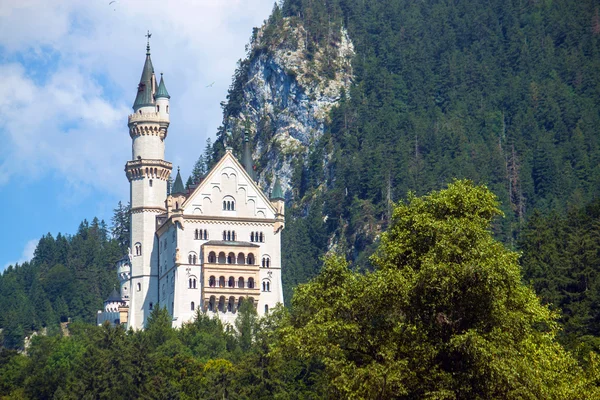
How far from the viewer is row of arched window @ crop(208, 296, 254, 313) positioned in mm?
124312

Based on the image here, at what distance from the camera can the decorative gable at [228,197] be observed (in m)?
127

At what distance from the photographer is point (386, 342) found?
5847cm

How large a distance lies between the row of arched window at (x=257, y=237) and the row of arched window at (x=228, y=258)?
1.88 metres

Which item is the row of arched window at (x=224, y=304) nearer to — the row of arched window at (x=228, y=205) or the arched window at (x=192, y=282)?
the arched window at (x=192, y=282)

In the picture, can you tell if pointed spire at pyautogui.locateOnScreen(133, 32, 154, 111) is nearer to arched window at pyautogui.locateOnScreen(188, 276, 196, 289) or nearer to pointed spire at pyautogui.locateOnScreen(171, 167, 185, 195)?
pointed spire at pyautogui.locateOnScreen(171, 167, 185, 195)

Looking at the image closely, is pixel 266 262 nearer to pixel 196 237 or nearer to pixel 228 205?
pixel 228 205

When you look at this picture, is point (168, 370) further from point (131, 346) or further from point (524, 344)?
point (524, 344)

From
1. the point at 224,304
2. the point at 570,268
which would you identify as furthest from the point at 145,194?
the point at 570,268

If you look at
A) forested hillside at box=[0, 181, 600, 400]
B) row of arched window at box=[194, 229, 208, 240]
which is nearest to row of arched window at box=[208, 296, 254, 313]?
row of arched window at box=[194, 229, 208, 240]

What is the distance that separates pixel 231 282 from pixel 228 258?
6.74 ft

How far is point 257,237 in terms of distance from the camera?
127 m

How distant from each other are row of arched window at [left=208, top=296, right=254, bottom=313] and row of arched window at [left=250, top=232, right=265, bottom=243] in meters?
5.54

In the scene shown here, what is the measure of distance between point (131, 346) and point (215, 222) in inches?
987

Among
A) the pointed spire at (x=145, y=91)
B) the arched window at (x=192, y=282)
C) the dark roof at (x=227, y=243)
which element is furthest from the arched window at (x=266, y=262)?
the pointed spire at (x=145, y=91)
